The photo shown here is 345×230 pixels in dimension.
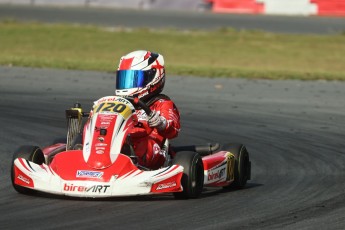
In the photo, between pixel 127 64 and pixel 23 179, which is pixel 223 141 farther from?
pixel 23 179

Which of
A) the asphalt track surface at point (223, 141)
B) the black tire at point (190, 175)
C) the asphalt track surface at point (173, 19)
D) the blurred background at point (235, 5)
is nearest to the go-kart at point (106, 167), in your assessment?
the black tire at point (190, 175)

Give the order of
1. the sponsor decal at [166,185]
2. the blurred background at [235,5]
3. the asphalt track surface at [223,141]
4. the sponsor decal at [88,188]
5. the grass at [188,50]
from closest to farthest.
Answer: the asphalt track surface at [223,141] → the sponsor decal at [88,188] → the sponsor decal at [166,185] → the grass at [188,50] → the blurred background at [235,5]

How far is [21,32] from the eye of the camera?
2534cm

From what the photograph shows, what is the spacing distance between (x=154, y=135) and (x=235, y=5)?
26.3m

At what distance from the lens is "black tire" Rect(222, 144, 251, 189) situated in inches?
320

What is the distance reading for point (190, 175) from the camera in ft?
23.9

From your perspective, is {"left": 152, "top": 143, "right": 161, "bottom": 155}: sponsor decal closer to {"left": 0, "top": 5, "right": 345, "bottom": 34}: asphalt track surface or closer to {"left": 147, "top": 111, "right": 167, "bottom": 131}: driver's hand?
{"left": 147, "top": 111, "right": 167, "bottom": 131}: driver's hand

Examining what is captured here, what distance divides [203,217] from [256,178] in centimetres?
217

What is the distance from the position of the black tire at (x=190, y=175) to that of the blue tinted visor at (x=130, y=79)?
760 mm

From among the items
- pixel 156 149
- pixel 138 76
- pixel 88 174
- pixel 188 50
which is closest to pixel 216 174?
pixel 156 149

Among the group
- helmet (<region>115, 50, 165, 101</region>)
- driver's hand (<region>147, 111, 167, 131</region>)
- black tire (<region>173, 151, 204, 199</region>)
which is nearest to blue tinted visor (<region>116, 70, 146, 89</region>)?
helmet (<region>115, 50, 165, 101</region>)

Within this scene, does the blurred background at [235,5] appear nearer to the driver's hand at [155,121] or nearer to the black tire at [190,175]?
the driver's hand at [155,121]

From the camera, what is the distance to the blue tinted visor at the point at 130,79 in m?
7.88

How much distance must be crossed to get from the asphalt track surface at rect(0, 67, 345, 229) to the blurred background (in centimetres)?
1509
